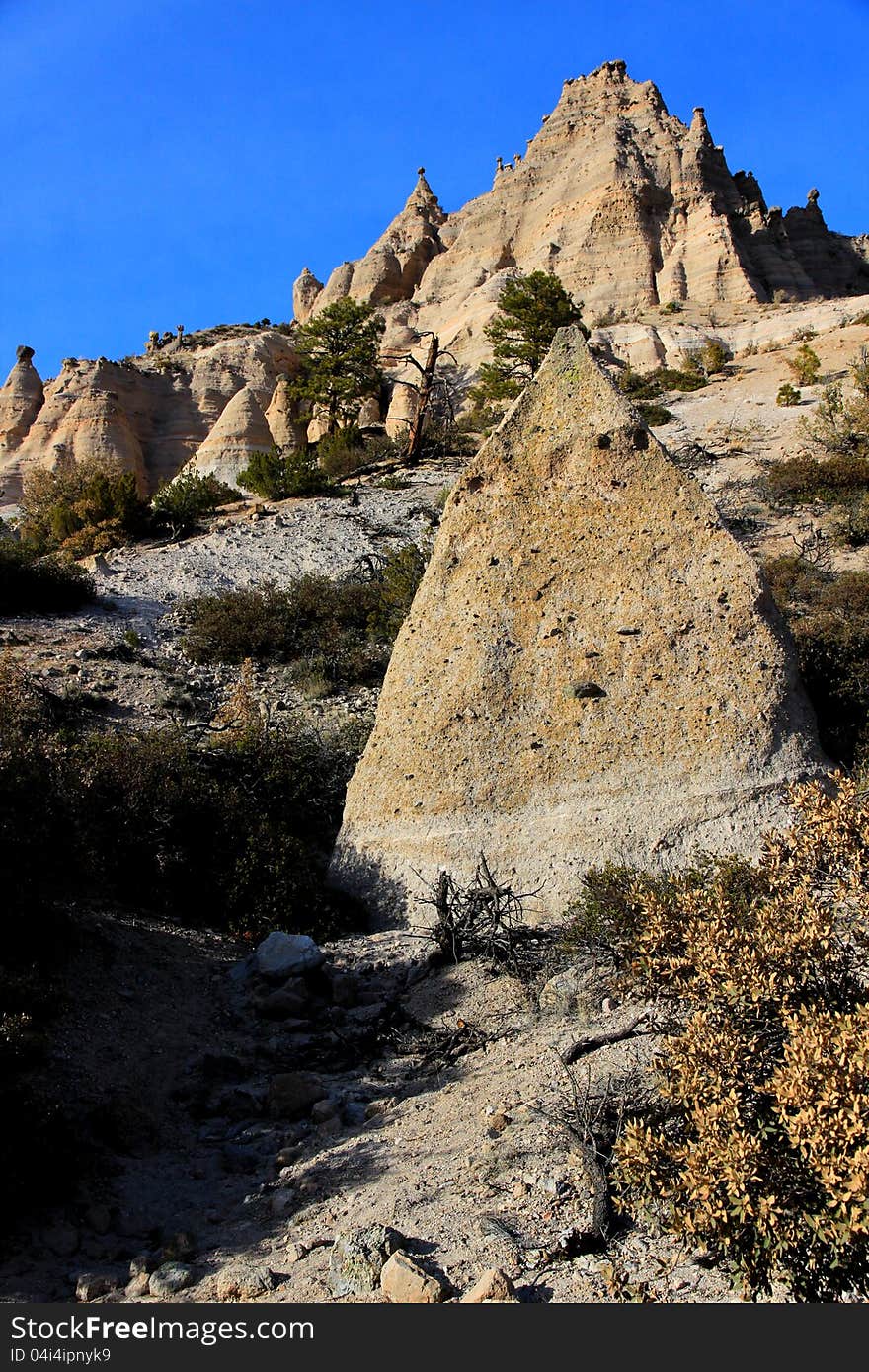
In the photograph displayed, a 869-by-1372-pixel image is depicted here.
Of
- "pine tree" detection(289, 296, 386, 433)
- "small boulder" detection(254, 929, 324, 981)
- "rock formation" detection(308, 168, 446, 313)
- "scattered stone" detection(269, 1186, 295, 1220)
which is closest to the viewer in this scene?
"scattered stone" detection(269, 1186, 295, 1220)

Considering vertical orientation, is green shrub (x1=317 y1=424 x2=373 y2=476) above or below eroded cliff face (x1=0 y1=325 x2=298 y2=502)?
below

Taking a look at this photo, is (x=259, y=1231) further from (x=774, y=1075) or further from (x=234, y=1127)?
(x=774, y=1075)

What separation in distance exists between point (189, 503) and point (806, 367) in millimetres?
16428

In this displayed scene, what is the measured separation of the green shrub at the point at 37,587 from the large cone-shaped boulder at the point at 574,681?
27.3 feet

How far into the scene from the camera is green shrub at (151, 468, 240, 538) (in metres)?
21.5

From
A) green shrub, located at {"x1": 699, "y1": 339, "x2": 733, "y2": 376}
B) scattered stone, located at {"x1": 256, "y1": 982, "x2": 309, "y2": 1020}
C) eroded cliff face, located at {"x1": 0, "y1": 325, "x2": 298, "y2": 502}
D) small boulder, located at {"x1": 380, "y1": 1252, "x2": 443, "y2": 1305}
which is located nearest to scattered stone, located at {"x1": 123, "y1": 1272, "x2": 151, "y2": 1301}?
small boulder, located at {"x1": 380, "y1": 1252, "x2": 443, "y2": 1305}

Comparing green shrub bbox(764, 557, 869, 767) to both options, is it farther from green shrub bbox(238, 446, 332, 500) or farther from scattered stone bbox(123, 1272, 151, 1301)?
green shrub bbox(238, 446, 332, 500)

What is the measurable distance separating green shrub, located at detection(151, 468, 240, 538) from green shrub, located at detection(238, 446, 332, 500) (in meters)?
0.77

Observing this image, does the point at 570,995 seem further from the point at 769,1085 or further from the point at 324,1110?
the point at 769,1085

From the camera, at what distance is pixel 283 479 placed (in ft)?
79.3

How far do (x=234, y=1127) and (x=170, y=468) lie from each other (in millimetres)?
36252

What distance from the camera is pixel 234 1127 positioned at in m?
5.13

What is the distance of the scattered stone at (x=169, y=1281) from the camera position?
367cm

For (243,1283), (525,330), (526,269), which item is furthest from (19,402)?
(243,1283)
